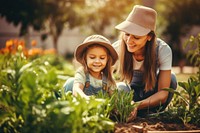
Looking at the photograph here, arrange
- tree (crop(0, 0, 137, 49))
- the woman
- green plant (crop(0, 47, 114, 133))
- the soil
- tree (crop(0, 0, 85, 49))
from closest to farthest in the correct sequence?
green plant (crop(0, 47, 114, 133)), the soil, the woman, tree (crop(0, 0, 85, 49)), tree (crop(0, 0, 137, 49))

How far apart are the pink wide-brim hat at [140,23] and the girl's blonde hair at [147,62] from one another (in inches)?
4.9

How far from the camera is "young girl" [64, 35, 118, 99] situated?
12.0 ft

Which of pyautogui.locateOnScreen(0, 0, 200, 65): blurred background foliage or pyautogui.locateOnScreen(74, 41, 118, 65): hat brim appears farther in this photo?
pyautogui.locateOnScreen(0, 0, 200, 65): blurred background foliage

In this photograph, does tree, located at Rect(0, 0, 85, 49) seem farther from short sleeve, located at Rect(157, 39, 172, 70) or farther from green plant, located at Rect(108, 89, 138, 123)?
green plant, located at Rect(108, 89, 138, 123)

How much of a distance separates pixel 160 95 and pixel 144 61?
46 centimetres

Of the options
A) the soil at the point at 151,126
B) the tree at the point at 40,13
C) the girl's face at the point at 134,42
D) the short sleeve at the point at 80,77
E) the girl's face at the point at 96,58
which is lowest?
the soil at the point at 151,126

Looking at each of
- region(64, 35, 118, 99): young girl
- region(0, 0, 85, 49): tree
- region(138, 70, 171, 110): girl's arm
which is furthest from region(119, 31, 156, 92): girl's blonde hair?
region(0, 0, 85, 49): tree

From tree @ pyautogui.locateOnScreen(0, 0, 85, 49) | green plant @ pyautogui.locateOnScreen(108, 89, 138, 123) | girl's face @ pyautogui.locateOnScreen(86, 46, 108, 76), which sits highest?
tree @ pyautogui.locateOnScreen(0, 0, 85, 49)

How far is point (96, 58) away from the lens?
3670 mm

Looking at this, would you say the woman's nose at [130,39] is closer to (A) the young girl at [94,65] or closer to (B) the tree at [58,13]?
(A) the young girl at [94,65]

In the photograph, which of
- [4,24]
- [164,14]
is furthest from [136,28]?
[4,24]

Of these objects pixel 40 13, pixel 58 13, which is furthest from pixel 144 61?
pixel 58 13

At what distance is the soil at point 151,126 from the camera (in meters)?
2.88

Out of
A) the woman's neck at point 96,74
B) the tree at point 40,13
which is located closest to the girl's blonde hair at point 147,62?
the woman's neck at point 96,74
